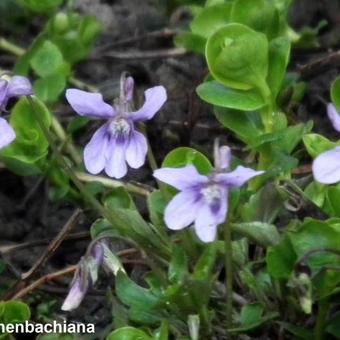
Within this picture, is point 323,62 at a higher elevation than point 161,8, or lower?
lower

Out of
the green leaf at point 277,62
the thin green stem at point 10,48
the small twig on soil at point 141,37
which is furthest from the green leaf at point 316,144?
the thin green stem at point 10,48

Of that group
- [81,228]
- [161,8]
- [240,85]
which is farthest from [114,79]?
[240,85]

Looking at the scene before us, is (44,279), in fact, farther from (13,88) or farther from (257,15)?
(257,15)

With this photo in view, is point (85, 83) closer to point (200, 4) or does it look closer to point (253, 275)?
point (200, 4)

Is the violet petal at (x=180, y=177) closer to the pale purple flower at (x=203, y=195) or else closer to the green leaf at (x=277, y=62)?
the pale purple flower at (x=203, y=195)

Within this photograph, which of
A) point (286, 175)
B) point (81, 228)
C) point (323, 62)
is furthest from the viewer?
point (323, 62)

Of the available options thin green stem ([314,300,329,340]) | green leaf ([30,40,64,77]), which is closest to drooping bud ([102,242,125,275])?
thin green stem ([314,300,329,340])

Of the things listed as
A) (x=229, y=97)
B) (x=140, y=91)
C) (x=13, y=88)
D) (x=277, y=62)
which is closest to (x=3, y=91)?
(x=13, y=88)
